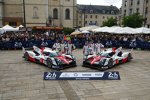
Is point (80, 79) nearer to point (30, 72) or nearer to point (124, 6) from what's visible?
point (30, 72)

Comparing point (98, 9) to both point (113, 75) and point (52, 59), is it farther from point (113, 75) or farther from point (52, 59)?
point (113, 75)

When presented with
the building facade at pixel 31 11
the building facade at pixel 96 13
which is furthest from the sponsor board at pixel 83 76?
the building facade at pixel 96 13

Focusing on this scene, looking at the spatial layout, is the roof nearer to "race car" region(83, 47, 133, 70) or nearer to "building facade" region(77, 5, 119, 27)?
"building facade" region(77, 5, 119, 27)

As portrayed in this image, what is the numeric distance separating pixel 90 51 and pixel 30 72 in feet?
20.2

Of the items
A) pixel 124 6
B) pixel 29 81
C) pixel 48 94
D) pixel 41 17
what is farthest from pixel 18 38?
pixel 124 6

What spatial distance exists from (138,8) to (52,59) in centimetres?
4896

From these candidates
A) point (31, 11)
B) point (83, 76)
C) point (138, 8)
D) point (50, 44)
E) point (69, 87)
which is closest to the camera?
point (69, 87)

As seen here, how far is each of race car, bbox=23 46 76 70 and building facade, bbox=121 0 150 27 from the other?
40223 mm

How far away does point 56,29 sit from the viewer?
149 feet

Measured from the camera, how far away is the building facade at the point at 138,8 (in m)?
53.4

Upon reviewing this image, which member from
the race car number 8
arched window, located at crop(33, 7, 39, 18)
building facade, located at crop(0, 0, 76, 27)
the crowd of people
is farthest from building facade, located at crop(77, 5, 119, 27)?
the race car number 8

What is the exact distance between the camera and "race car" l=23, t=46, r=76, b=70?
14469 mm

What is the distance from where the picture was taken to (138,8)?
58875 millimetres

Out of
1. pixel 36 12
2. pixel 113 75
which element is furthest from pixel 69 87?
pixel 36 12
